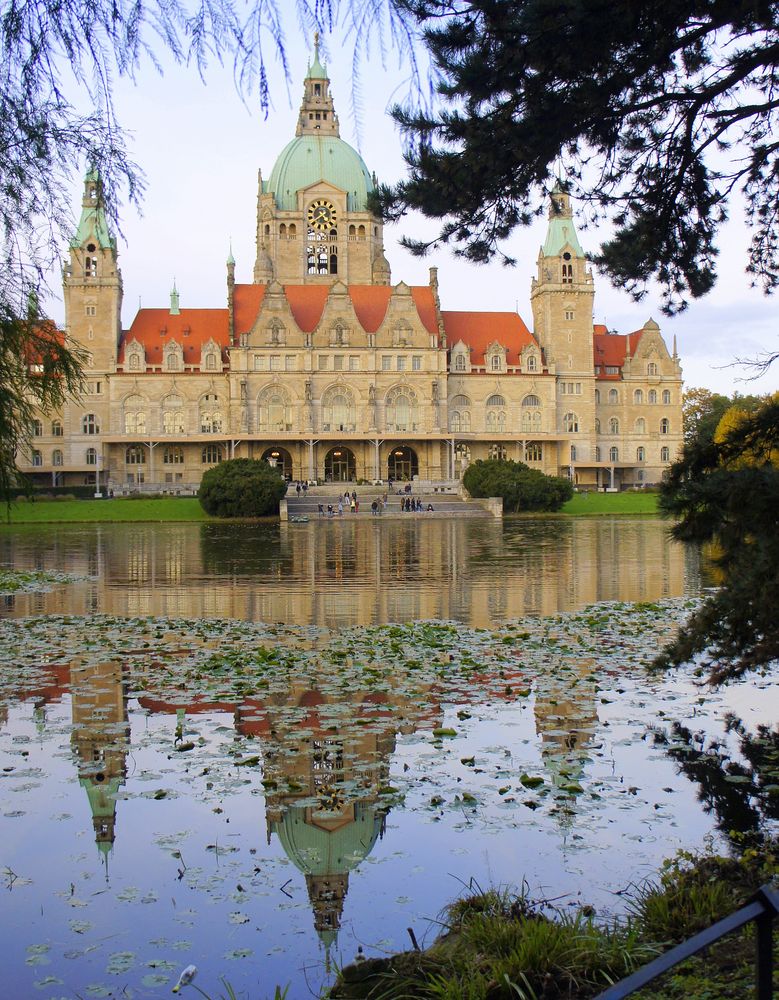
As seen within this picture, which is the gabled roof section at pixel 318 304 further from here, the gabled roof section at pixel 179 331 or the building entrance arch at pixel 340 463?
the building entrance arch at pixel 340 463

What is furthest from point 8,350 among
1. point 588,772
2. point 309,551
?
point 309,551

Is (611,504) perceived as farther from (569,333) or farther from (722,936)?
(722,936)

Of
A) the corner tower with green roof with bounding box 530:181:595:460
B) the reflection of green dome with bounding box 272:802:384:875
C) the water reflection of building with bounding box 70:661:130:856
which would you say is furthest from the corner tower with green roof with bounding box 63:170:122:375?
the reflection of green dome with bounding box 272:802:384:875

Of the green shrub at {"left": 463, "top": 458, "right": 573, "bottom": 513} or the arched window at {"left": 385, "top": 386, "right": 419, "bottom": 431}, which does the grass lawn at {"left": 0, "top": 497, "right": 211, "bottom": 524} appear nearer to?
the green shrub at {"left": 463, "top": 458, "right": 573, "bottom": 513}

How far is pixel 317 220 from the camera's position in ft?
280

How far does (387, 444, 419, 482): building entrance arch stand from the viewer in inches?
3041

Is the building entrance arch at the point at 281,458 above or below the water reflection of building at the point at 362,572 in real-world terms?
above

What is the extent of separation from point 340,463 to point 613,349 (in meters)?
25.9

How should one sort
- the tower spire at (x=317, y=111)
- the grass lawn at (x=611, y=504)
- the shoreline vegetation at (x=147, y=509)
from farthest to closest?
1. the tower spire at (x=317, y=111)
2. the grass lawn at (x=611, y=504)
3. the shoreline vegetation at (x=147, y=509)

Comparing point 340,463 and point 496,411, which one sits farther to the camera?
point 496,411

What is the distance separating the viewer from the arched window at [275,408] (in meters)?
74.4

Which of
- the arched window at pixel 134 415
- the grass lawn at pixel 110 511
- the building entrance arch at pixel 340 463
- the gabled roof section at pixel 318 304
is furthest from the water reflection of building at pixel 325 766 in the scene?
the gabled roof section at pixel 318 304

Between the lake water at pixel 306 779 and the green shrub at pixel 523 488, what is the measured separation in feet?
122

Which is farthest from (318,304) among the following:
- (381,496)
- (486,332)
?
(381,496)
